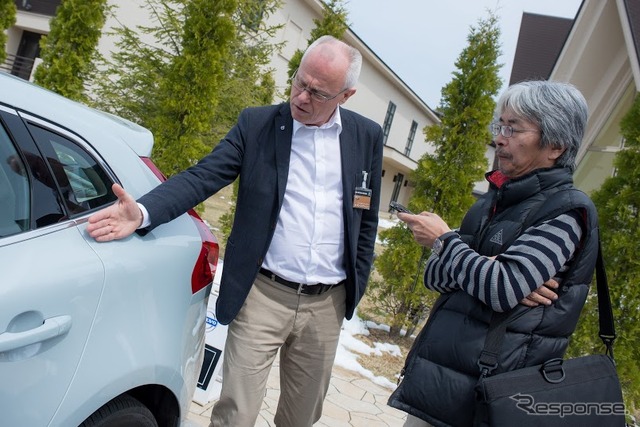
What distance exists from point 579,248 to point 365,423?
278 cm

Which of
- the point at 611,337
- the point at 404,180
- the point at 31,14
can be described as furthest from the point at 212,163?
the point at 404,180

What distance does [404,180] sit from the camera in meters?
33.5

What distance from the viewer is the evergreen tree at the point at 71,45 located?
941 centimetres

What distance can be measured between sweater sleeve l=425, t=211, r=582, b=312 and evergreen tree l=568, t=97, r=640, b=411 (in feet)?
11.3

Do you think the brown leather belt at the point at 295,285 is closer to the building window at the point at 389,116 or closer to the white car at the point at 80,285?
the white car at the point at 80,285

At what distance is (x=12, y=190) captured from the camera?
1494 mm

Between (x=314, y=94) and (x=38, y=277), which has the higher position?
(x=314, y=94)

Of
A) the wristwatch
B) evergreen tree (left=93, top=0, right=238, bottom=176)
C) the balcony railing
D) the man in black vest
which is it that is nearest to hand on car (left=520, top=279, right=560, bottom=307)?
the man in black vest

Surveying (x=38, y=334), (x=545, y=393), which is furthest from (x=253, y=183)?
(x=545, y=393)

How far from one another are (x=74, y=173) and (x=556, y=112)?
1.59 metres

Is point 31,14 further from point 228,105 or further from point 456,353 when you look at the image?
point 456,353

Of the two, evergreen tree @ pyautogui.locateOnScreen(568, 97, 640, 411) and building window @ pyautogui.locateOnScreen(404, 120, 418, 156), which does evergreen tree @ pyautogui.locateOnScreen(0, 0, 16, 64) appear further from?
building window @ pyautogui.locateOnScreen(404, 120, 418, 156)

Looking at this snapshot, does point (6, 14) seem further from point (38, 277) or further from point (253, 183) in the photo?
point (38, 277)

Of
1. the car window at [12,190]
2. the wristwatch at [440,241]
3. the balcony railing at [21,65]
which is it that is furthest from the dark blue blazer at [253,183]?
the balcony railing at [21,65]
